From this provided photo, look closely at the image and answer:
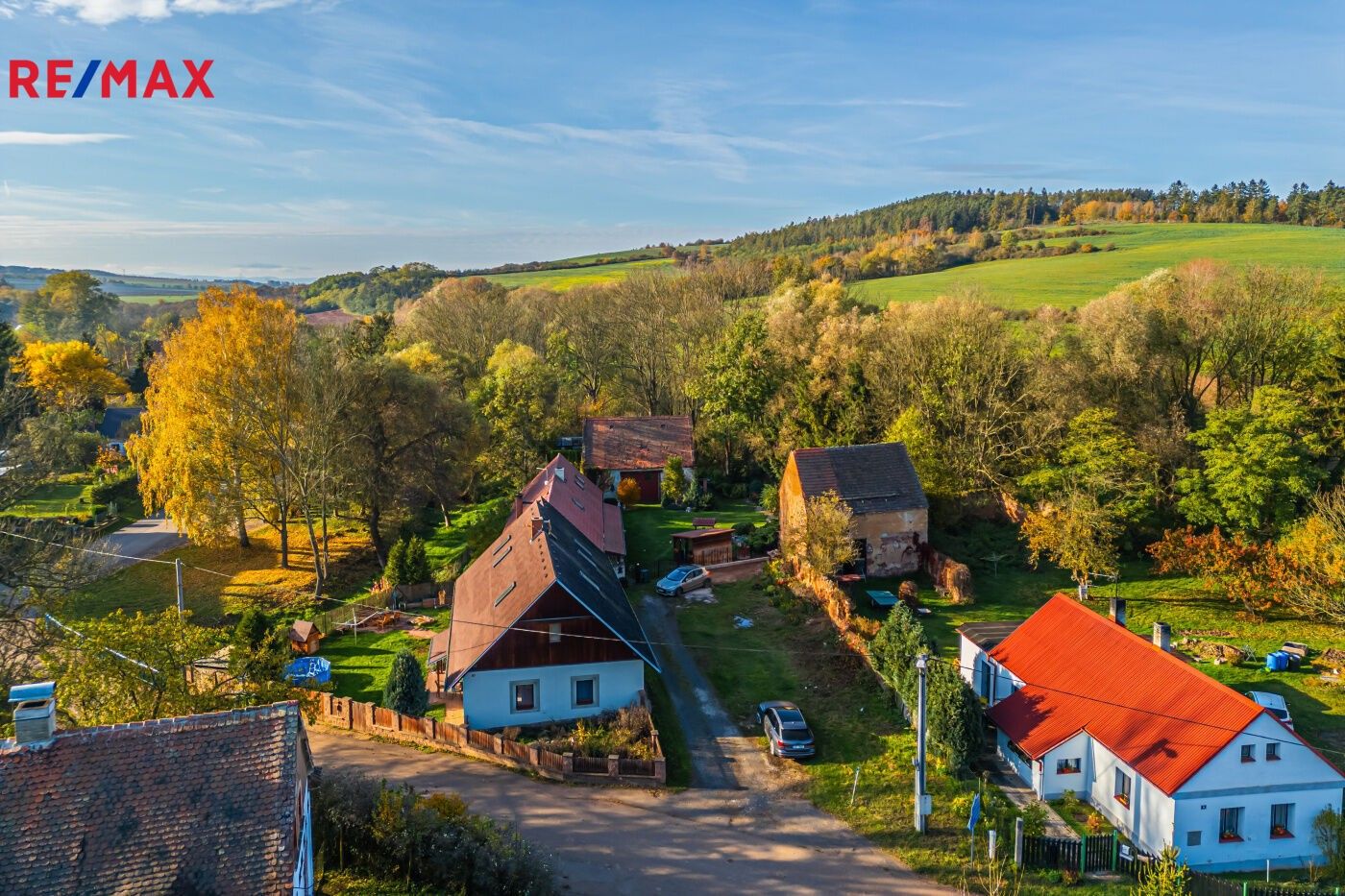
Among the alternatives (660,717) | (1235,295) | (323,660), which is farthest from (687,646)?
(1235,295)

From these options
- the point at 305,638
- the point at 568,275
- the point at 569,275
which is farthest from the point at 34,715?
the point at 568,275

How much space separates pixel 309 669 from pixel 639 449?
29.8 metres

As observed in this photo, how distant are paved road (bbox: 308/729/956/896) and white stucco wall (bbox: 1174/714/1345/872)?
7.08 meters

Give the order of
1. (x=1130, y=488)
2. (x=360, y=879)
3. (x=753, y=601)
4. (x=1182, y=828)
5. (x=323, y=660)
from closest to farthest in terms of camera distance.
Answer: (x=360, y=879) → (x=1182, y=828) → (x=323, y=660) → (x=753, y=601) → (x=1130, y=488)

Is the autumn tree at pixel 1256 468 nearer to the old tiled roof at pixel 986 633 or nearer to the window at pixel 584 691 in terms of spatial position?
the old tiled roof at pixel 986 633

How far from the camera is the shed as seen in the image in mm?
32531

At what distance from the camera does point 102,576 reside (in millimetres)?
40844

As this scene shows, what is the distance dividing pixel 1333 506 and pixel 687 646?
27904mm

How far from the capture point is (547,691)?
1064 inches

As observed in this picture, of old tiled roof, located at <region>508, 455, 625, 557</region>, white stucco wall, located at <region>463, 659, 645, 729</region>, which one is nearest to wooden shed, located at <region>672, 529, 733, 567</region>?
old tiled roof, located at <region>508, 455, 625, 557</region>

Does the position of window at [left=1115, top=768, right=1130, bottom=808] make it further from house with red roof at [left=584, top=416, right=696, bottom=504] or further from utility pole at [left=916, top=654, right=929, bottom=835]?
house with red roof at [left=584, top=416, right=696, bottom=504]

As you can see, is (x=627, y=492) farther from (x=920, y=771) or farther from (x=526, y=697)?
(x=920, y=771)

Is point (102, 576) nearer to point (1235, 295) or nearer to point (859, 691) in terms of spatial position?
point (859, 691)

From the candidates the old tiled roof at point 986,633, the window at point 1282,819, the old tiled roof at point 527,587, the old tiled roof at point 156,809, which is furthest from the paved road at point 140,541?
the window at point 1282,819
